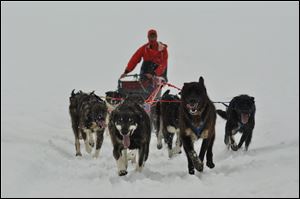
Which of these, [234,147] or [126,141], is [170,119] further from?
[126,141]

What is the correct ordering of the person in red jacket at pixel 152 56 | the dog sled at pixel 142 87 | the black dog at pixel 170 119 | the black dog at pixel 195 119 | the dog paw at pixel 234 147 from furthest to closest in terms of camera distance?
the person in red jacket at pixel 152 56 < the dog sled at pixel 142 87 < the dog paw at pixel 234 147 < the black dog at pixel 170 119 < the black dog at pixel 195 119

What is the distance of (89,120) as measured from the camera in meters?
A: 6.76

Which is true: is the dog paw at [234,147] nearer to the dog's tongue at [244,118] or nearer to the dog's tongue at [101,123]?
the dog's tongue at [244,118]

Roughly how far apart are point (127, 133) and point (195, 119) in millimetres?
725

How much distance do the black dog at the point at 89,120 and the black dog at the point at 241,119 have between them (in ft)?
5.72

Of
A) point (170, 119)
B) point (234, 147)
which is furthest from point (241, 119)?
point (170, 119)

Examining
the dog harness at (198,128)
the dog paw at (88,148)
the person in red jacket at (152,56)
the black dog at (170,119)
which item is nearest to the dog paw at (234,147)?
the black dog at (170,119)

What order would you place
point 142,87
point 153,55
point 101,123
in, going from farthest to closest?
point 153,55, point 142,87, point 101,123

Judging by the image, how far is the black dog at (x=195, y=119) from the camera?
513 cm

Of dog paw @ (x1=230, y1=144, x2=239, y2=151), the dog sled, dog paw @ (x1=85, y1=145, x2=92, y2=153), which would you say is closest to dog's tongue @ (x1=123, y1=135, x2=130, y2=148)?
dog paw @ (x1=85, y1=145, x2=92, y2=153)

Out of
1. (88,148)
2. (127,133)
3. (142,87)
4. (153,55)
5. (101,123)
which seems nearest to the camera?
(127,133)

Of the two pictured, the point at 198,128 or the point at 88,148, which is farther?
the point at 88,148

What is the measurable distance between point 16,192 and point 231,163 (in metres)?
2.53

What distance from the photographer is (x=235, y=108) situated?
680 centimetres
